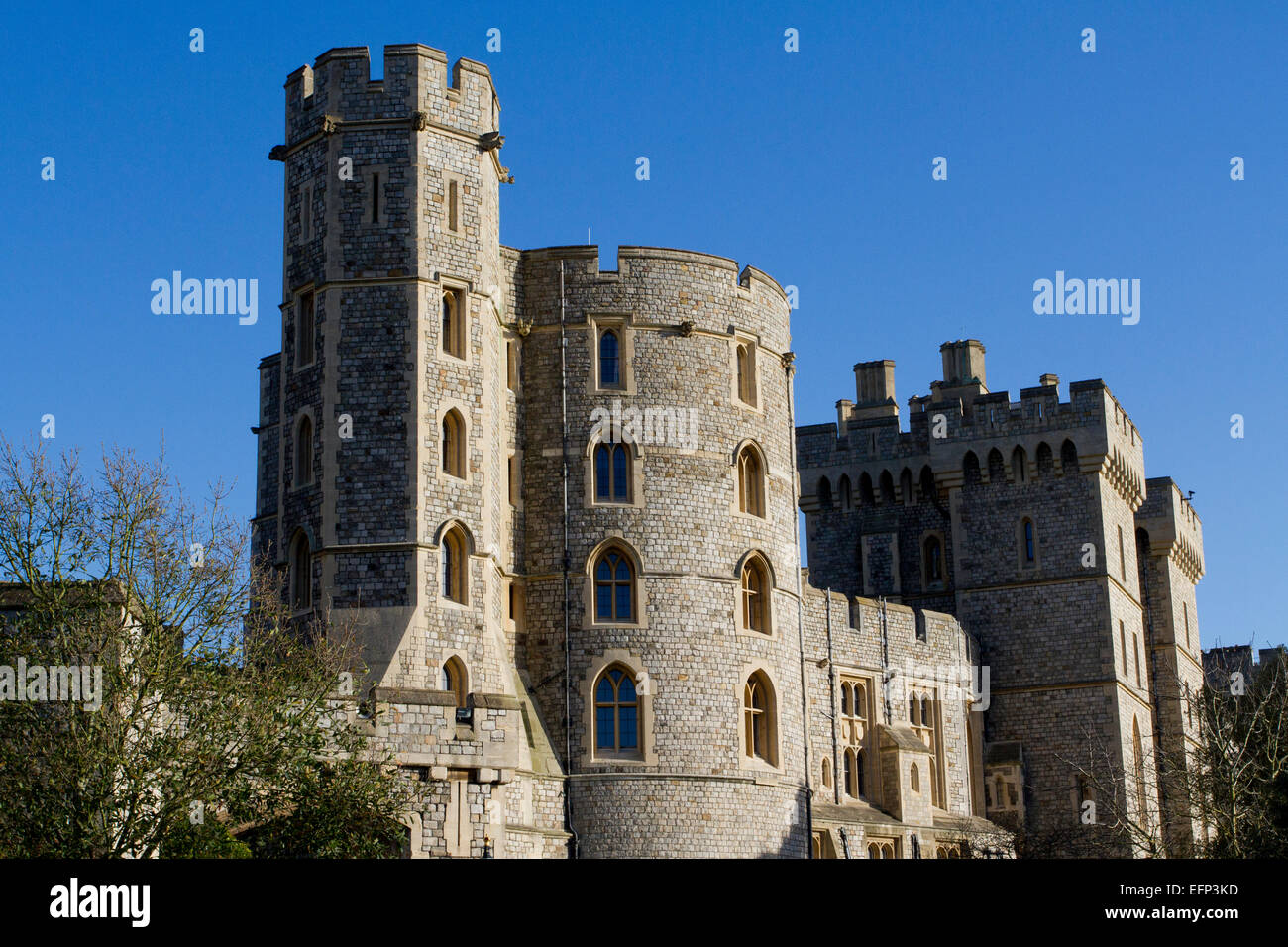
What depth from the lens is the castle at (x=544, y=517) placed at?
99.9 feet

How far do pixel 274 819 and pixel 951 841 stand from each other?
71.0ft

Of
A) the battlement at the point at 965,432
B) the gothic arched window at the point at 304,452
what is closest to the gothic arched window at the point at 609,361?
the gothic arched window at the point at 304,452

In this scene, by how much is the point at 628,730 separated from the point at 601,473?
4894mm

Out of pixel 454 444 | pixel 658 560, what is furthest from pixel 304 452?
pixel 658 560

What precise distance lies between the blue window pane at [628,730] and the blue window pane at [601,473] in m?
4.13

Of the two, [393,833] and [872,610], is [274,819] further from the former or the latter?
[872,610]

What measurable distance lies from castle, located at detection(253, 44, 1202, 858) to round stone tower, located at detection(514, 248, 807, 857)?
53mm

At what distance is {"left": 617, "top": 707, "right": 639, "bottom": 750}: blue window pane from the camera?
108 feet

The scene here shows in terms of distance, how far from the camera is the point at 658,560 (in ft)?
111

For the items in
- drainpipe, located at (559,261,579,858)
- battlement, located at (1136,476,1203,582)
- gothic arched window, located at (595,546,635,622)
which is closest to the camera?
drainpipe, located at (559,261,579,858)

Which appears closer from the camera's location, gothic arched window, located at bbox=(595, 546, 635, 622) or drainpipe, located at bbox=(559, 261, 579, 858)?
drainpipe, located at bbox=(559, 261, 579, 858)
